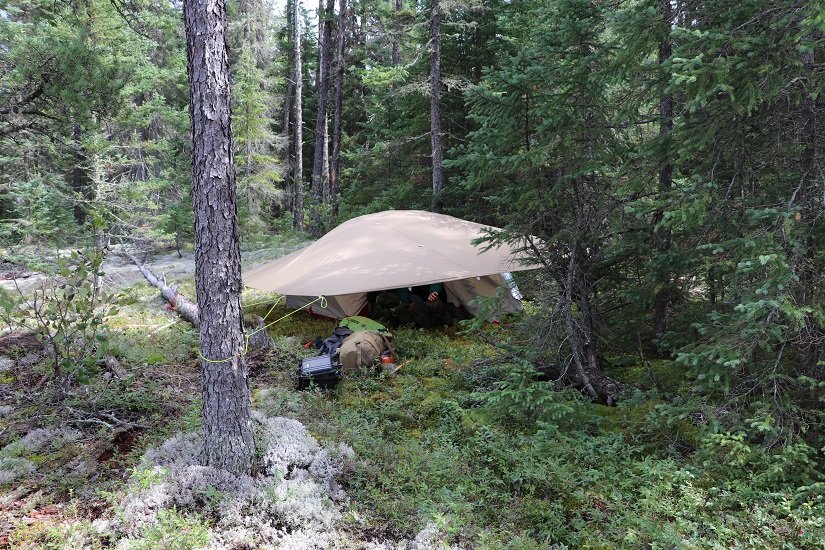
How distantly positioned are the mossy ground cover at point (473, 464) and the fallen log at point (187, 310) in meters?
1.40

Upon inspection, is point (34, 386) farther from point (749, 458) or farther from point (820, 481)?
point (820, 481)

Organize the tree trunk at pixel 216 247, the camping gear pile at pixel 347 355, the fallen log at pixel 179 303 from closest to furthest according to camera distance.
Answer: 1. the tree trunk at pixel 216 247
2. the camping gear pile at pixel 347 355
3. the fallen log at pixel 179 303

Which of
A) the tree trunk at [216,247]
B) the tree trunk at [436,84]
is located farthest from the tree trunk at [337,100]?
the tree trunk at [216,247]

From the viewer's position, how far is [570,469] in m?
4.00

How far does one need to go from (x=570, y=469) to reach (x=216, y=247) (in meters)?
3.32

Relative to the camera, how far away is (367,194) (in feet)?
52.1

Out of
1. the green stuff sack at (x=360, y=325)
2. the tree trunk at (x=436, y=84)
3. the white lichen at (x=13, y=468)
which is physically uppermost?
the tree trunk at (x=436, y=84)

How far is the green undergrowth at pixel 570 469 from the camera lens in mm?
3184

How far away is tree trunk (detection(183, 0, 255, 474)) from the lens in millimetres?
3330

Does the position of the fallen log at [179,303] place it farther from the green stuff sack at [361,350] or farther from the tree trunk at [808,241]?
the tree trunk at [808,241]

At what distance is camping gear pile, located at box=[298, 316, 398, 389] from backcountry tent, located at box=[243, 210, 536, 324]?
2.05ft

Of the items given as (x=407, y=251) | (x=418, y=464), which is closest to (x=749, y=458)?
(x=418, y=464)

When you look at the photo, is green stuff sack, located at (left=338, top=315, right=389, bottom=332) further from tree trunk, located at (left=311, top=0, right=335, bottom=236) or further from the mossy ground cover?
tree trunk, located at (left=311, top=0, right=335, bottom=236)

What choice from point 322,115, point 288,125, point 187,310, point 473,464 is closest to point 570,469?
point 473,464
